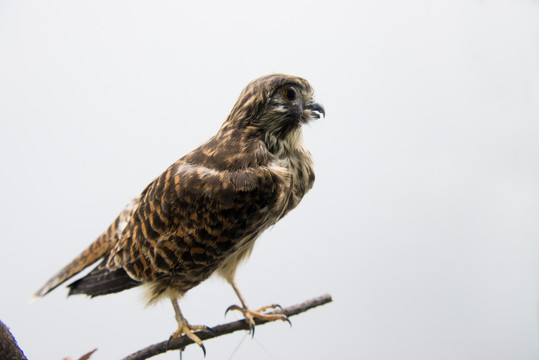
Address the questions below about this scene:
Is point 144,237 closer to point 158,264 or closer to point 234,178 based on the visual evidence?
point 158,264

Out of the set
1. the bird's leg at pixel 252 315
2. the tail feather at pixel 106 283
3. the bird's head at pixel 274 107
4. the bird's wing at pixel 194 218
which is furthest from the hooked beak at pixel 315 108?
the tail feather at pixel 106 283

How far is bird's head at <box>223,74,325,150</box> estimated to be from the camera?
60.3 inches

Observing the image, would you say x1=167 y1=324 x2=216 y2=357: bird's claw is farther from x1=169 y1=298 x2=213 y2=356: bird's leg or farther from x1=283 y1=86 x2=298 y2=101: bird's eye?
x1=283 y1=86 x2=298 y2=101: bird's eye

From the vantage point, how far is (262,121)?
155 cm

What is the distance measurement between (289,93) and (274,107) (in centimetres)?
8

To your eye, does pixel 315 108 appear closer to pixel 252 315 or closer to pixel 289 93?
pixel 289 93

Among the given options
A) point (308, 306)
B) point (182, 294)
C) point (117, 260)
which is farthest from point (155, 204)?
point (308, 306)

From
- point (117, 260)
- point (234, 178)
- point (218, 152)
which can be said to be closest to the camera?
point (234, 178)

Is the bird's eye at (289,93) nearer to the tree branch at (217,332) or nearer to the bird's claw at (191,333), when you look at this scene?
the tree branch at (217,332)

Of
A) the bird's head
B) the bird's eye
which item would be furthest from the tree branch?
the bird's eye

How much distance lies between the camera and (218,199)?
142 centimetres

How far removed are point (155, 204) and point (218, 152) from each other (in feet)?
1.01

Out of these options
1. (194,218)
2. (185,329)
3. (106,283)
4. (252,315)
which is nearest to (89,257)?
(106,283)

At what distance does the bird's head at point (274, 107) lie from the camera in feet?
5.02
